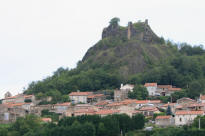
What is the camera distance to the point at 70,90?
106188 millimetres

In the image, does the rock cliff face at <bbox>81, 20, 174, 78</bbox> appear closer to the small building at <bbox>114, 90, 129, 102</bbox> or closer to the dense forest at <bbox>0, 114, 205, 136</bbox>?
the small building at <bbox>114, 90, 129, 102</bbox>

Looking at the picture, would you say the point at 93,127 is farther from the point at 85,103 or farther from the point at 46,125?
the point at 85,103

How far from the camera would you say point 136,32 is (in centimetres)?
12756

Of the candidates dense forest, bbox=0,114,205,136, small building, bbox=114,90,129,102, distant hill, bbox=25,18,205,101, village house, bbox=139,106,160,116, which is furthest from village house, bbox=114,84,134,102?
dense forest, bbox=0,114,205,136

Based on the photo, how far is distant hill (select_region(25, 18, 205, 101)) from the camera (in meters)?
106

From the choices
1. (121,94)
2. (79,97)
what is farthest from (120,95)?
(79,97)

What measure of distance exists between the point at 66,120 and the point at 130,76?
37.0 metres

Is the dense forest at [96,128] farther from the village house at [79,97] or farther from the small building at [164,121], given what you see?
the village house at [79,97]

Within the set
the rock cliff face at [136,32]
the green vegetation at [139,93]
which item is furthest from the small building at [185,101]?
the rock cliff face at [136,32]

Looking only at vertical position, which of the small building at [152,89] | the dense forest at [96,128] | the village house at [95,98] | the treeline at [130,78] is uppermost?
the treeline at [130,78]

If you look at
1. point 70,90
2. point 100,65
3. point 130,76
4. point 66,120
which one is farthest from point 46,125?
point 100,65

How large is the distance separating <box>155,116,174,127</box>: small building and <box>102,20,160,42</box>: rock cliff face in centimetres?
5218

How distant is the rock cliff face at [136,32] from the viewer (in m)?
127

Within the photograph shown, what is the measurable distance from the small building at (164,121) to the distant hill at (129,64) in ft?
75.1
